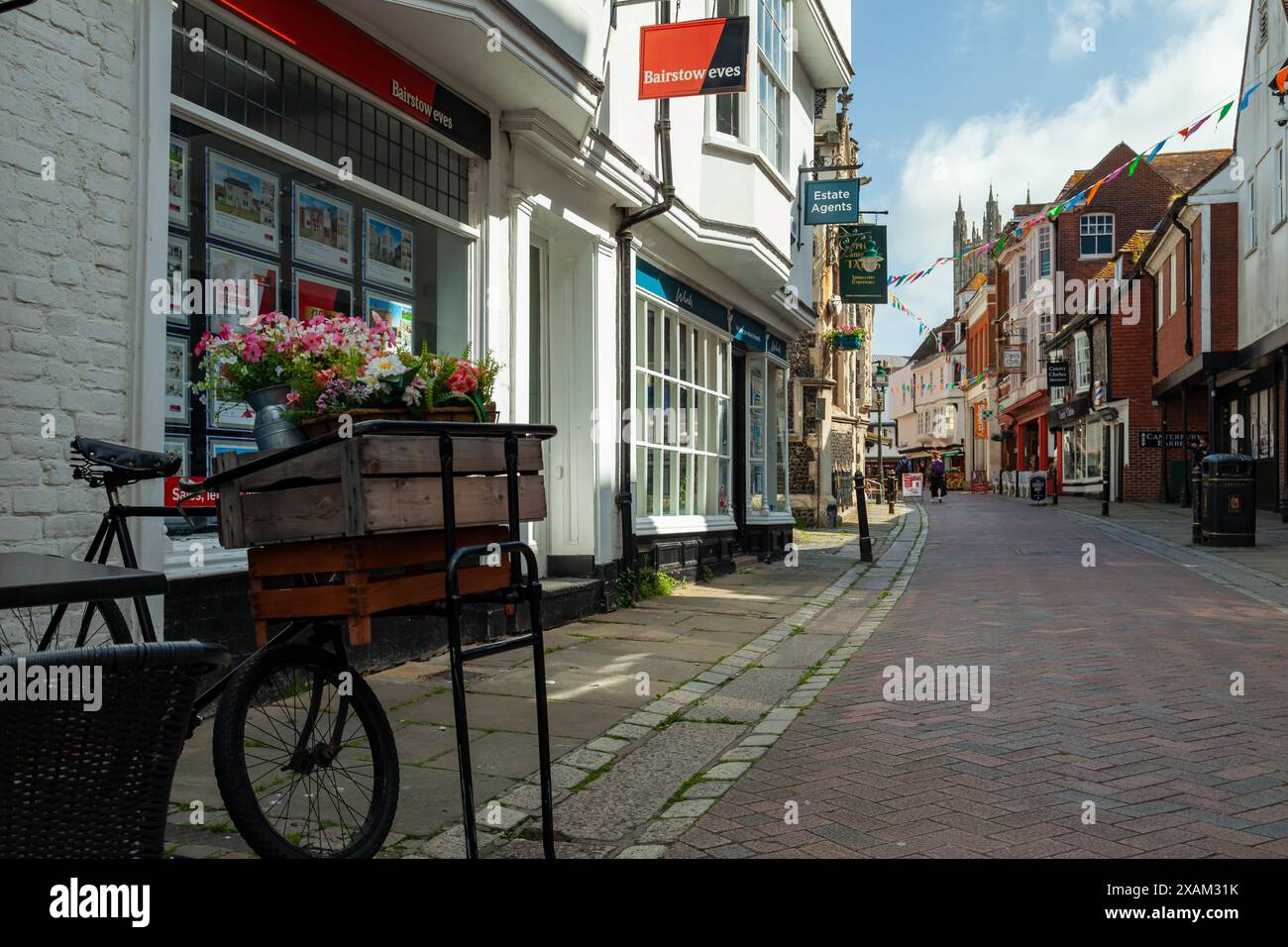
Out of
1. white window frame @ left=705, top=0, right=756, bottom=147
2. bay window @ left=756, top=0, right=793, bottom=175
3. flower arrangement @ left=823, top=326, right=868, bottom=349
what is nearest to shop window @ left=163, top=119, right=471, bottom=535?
white window frame @ left=705, top=0, right=756, bottom=147

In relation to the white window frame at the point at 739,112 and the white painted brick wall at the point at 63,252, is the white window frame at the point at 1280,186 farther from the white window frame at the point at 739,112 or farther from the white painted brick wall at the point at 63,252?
the white painted brick wall at the point at 63,252

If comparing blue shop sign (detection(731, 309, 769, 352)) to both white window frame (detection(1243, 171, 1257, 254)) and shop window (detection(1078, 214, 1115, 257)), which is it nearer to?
white window frame (detection(1243, 171, 1257, 254))

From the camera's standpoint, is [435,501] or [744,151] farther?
[744,151]

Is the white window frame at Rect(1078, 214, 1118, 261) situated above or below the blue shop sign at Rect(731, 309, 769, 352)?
above

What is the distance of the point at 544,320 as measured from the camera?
929 centimetres

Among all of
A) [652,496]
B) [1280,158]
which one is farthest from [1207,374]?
[652,496]

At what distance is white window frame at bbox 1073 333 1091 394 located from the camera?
40094 millimetres

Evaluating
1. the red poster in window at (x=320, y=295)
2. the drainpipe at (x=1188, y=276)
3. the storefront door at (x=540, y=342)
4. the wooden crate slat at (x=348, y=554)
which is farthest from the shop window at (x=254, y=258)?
the drainpipe at (x=1188, y=276)

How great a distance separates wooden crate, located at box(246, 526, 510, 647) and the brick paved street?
124 cm

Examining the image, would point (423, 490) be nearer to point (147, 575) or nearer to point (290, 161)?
point (147, 575)

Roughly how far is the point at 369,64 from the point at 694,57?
3.39 metres

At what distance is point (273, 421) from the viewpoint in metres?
3.13

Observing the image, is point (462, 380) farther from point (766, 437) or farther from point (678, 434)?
point (766, 437)

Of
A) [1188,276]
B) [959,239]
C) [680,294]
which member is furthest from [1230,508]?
[959,239]
